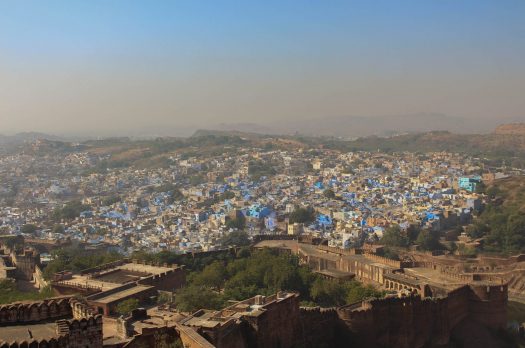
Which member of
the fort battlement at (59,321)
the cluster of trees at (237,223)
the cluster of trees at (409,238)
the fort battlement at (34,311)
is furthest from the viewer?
the cluster of trees at (237,223)

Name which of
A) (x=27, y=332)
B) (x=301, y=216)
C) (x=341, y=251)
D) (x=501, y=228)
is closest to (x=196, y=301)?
(x=27, y=332)

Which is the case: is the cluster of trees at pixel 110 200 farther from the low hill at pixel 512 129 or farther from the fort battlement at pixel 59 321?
the low hill at pixel 512 129

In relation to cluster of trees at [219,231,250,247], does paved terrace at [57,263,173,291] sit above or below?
above

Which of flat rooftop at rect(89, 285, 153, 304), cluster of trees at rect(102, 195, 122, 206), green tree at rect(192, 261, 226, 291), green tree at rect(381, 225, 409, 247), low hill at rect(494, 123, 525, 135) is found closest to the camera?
flat rooftop at rect(89, 285, 153, 304)

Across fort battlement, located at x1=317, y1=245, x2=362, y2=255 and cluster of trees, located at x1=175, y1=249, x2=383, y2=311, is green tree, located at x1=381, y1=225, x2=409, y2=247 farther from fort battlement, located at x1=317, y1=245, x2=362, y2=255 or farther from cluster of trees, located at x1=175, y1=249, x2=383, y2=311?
cluster of trees, located at x1=175, y1=249, x2=383, y2=311

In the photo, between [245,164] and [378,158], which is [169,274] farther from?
[378,158]

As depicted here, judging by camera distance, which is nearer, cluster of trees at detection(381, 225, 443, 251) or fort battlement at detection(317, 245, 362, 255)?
fort battlement at detection(317, 245, 362, 255)

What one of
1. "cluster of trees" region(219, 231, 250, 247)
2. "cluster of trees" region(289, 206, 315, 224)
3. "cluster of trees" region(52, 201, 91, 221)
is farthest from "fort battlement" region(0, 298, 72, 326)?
"cluster of trees" region(52, 201, 91, 221)

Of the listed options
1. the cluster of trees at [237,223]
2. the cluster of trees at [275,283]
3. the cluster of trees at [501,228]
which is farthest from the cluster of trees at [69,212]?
the cluster of trees at [501,228]

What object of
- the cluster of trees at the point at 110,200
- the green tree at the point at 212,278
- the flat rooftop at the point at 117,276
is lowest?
the cluster of trees at the point at 110,200

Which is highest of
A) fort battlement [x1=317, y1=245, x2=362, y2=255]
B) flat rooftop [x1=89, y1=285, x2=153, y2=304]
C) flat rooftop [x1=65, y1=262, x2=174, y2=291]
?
flat rooftop [x1=89, y1=285, x2=153, y2=304]

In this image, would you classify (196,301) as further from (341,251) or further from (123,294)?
(341,251)

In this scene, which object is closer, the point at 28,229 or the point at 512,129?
the point at 28,229
